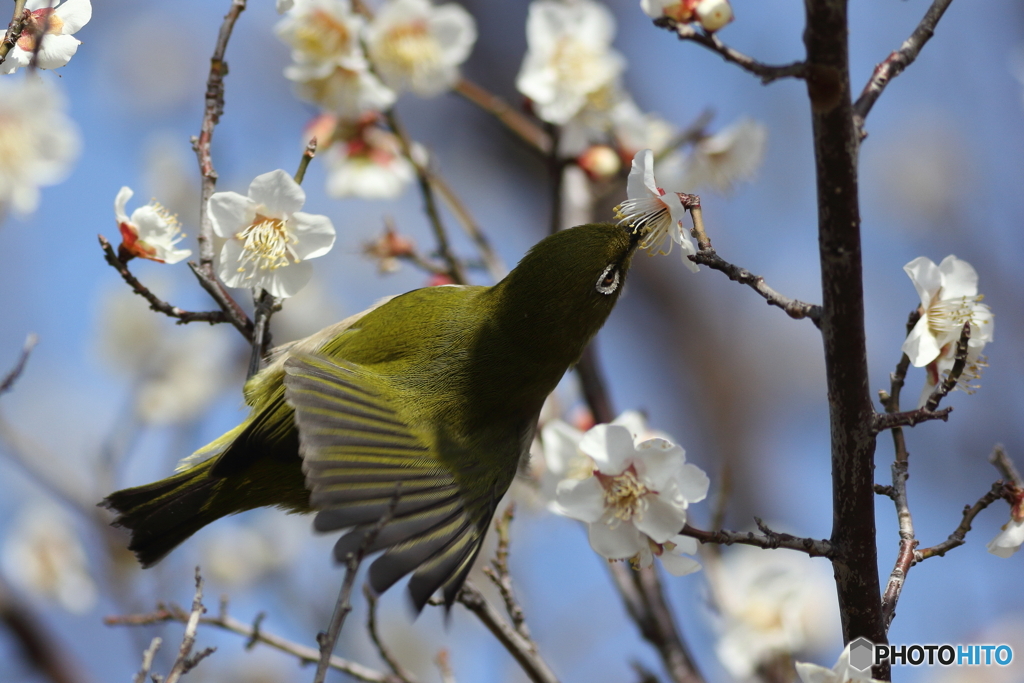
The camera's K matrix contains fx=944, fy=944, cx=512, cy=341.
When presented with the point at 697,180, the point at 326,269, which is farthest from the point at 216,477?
the point at 326,269

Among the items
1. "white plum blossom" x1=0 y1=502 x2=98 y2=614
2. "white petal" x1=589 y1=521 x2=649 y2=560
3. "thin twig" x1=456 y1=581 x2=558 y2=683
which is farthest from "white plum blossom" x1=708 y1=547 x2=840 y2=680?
"white plum blossom" x1=0 y1=502 x2=98 y2=614

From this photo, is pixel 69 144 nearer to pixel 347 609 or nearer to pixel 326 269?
pixel 347 609

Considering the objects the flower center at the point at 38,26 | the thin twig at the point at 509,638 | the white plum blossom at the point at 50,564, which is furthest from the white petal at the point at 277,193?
the white plum blossom at the point at 50,564

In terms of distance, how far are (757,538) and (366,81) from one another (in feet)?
7.38

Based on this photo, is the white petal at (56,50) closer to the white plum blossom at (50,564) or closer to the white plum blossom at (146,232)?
the white plum blossom at (146,232)

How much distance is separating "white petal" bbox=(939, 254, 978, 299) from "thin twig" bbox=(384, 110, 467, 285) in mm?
1689

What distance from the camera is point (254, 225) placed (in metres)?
2.34

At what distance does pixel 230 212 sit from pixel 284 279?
210mm

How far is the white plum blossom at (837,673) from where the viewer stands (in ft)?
5.64

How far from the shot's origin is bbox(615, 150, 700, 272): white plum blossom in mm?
1855

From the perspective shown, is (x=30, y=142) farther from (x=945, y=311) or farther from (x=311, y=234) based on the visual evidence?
(x=945, y=311)

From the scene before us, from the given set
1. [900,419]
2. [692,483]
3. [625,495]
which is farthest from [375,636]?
[900,419]

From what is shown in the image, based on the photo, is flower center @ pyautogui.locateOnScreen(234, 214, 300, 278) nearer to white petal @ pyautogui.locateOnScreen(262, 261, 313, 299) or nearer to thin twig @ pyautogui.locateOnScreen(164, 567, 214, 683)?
white petal @ pyautogui.locateOnScreen(262, 261, 313, 299)

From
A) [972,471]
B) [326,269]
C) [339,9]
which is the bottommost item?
[972,471]
